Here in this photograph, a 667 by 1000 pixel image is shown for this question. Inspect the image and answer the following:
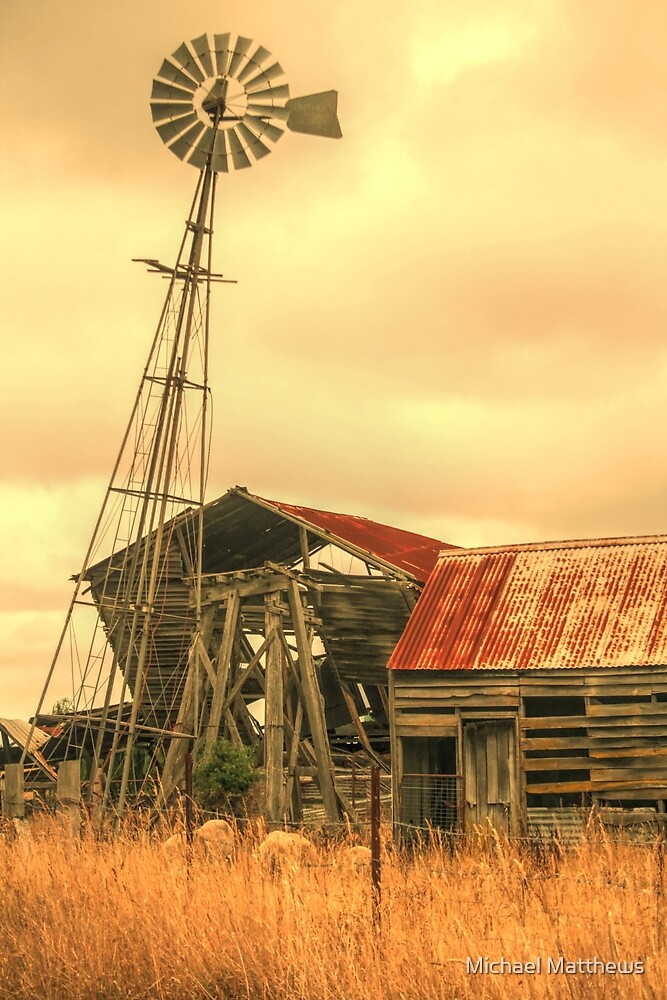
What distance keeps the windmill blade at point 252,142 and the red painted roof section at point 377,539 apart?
7.60m

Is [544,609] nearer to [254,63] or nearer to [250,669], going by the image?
[250,669]

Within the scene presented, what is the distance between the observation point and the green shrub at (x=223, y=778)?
78.1ft

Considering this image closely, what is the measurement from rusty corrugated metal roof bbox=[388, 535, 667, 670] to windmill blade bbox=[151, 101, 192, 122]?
11285 millimetres

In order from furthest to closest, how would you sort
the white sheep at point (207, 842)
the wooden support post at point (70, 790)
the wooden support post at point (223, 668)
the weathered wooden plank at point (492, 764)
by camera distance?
the wooden support post at point (223, 668) < the weathered wooden plank at point (492, 764) < the wooden support post at point (70, 790) < the white sheep at point (207, 842)

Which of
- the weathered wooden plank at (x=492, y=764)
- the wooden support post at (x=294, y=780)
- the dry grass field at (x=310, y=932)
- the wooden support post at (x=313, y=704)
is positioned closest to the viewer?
the dry grass field at (x=310, y=932)

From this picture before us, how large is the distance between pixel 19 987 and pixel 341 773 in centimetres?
1812

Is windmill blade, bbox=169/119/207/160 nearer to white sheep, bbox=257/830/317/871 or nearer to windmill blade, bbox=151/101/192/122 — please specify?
windmill blade, bbox=151/101/192/122

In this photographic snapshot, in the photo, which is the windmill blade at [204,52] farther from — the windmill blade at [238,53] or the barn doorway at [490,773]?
the barn doorway at [490,773]

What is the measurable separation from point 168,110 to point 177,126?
38cm

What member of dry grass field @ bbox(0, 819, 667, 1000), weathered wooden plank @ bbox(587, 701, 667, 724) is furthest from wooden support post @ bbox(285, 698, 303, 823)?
dry grass field @ bbox(0, 819, 667, 1000)

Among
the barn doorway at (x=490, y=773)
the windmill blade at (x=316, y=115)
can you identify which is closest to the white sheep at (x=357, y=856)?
the barn doorway at (x=490, y=773)

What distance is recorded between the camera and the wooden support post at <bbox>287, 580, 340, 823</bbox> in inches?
973

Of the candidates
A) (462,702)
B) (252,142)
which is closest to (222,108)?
(252,142)

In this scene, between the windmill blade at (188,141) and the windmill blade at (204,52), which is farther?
the windmill blade at (188,141)
